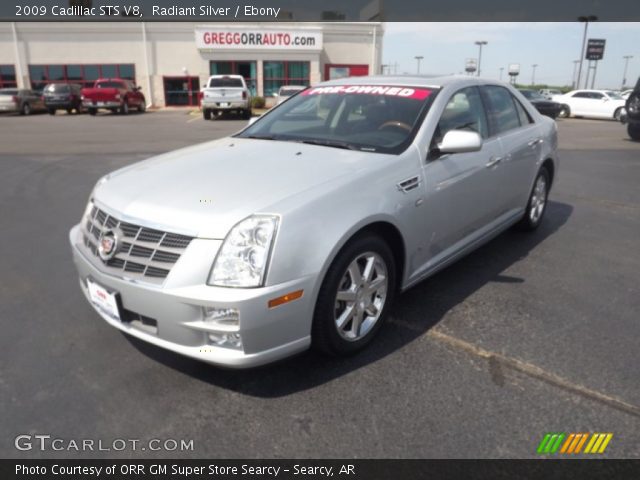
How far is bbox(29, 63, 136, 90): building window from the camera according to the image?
105 feet

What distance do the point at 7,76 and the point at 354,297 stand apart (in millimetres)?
36787

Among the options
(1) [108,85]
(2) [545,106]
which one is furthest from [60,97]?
(2) [545,106]

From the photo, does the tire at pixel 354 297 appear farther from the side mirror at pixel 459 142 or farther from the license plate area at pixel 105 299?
the license plate area at pixel 105 299

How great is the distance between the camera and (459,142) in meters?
3.34

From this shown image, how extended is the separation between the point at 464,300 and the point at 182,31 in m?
32.9

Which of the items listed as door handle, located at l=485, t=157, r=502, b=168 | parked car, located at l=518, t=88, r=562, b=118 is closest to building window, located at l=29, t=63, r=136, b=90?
parked car, located at l=518, t=88, r=562, b=118

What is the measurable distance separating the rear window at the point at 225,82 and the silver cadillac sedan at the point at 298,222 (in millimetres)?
19822

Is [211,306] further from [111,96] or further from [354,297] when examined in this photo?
[111,96]

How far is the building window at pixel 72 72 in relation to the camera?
105 feet

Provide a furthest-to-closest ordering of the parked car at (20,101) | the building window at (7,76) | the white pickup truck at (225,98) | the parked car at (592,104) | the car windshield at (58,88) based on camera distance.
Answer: the building window at (7,76) → the car windshield at (58,88) → the parked car at (20,101) → the parked car at (592,104) → the white pickup truck at (225,98)

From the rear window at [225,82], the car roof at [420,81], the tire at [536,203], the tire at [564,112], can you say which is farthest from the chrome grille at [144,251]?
the tire at [564,112]

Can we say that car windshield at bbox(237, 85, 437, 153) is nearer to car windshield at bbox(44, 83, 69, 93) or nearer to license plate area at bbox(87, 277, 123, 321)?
license plate area at bbox(87, 277, 123, 321)

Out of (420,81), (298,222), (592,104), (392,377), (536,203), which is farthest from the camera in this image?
(592,104)

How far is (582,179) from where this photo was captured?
347 inches
